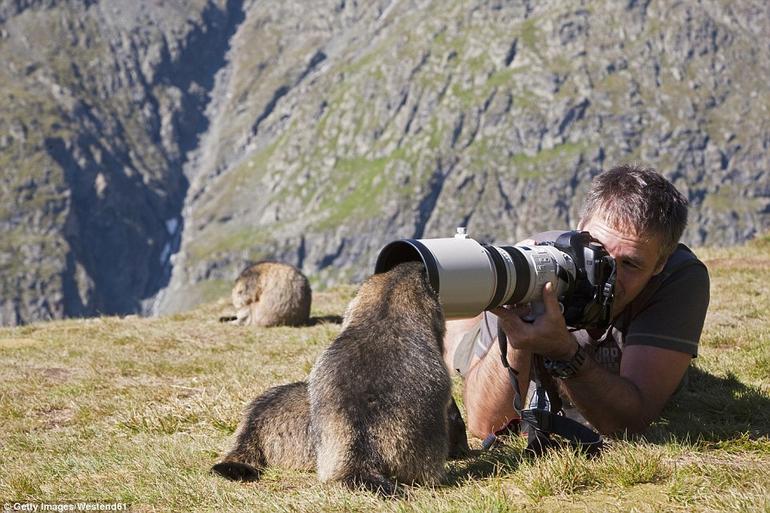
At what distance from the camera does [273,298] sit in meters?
17.4

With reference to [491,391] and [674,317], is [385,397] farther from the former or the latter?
[674,317]

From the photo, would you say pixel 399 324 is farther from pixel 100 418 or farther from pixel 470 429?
pixel 100 418

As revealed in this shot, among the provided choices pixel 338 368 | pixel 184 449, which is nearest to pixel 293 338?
pixel 184 449

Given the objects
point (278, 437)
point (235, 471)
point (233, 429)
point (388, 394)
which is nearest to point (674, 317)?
point (388, 394)

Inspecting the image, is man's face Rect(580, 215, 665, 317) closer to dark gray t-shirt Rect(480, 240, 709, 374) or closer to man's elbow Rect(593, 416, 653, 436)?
dark gray t-shirt Rect(480, 240, 709, 374)

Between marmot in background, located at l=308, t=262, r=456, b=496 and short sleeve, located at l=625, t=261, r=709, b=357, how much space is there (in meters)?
1.81

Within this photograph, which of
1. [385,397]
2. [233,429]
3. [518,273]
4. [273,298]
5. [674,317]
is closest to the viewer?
[518,273]

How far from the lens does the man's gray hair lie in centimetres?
593

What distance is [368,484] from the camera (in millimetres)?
5367

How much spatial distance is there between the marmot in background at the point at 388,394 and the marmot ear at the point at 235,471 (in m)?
0.75

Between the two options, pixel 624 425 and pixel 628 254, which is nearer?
pixel 628 254

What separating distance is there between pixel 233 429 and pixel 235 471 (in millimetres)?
2201

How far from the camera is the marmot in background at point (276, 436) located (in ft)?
21.4

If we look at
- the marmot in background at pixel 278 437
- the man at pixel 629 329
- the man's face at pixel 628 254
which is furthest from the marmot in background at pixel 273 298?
the man's face at pixel 628 254
